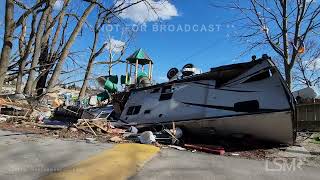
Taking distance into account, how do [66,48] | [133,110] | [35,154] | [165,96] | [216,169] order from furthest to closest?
[66,48] → [133,110] → [165,96] → [35,154] → [216,169]

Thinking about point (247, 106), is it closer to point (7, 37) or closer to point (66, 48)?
point (7, 37)

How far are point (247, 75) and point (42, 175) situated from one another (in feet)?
26.7

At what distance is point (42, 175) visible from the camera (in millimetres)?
6863

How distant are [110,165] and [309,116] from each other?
49.7 ft

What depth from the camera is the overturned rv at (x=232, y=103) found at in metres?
12.1

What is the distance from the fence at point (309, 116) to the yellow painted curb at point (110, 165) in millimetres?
12249

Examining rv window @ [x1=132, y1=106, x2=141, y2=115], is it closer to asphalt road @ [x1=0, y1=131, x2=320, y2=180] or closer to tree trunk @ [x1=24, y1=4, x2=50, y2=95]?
asphalt road @ [x1=0, y1=131, x2=320, y2=180]

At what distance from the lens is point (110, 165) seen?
26.1 feet

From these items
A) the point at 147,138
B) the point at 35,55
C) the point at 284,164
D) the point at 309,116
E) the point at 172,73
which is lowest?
the point at 284,164

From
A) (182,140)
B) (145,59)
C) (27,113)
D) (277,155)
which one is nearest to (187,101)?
(182,140)

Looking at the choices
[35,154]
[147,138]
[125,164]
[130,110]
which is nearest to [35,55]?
[130,110]

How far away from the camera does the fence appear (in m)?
20.0

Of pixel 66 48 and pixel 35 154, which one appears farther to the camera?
pixel 66 48

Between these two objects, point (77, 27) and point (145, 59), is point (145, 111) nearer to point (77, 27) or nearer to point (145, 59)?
point (77, 27)
